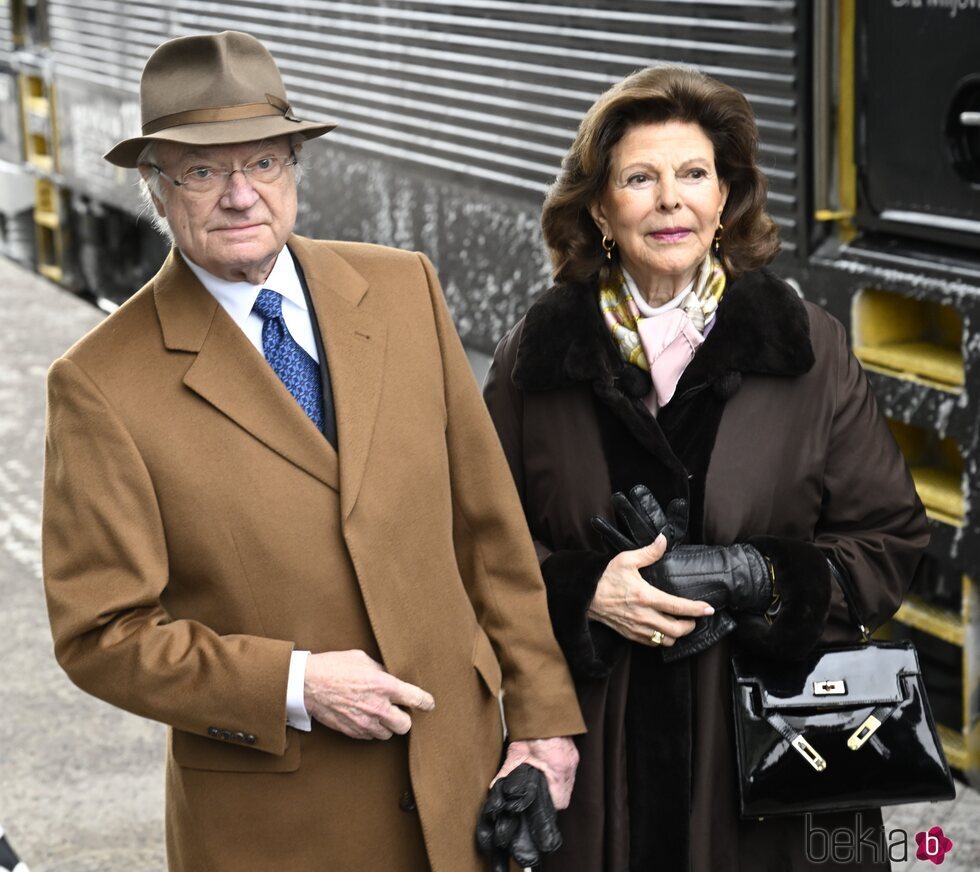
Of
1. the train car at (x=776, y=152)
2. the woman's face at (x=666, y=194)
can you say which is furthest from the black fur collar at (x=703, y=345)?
the train car at (x=776, y=152)

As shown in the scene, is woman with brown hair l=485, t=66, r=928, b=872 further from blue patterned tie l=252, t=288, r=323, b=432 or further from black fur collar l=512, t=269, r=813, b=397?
blue patterned tie l=252, t=288, r=323, b=432

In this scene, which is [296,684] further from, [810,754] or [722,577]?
[810,754]

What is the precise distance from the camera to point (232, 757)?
8.15 feet

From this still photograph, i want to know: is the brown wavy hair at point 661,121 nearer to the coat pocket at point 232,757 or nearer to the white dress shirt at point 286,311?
the white dress shirt at point 286,311

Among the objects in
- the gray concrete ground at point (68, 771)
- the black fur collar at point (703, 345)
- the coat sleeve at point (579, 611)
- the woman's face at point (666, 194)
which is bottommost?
the gray concrete ground at point (68, 771)

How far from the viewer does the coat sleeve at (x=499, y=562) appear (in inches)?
104

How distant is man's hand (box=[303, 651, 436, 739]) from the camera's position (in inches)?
94.3

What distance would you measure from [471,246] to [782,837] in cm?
366

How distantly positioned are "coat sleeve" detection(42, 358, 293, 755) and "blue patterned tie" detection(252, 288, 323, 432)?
0.27 m

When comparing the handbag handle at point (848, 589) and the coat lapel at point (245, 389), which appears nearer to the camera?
the coat lapel at point (245, 389)

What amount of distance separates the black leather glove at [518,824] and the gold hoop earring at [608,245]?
916 mm

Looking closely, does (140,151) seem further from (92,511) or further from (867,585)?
(867,585)

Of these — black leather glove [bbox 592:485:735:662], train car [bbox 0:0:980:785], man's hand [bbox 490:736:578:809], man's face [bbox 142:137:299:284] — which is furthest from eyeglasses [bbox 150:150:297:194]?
train car [bbox 0:0:980:785]

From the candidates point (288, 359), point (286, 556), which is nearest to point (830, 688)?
point (286, 556)
